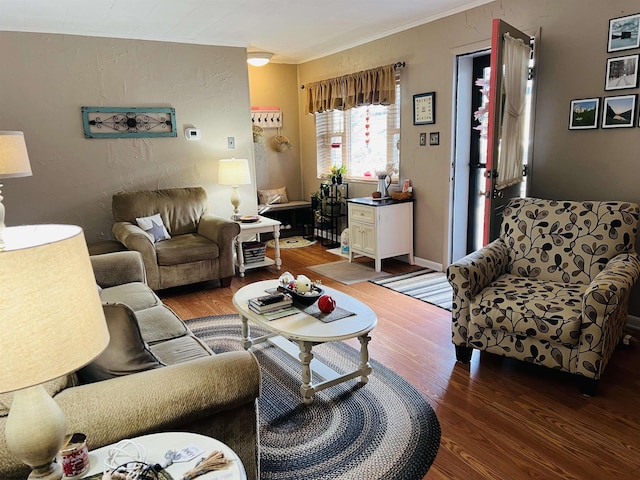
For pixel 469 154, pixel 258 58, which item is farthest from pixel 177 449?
pixel 258 58

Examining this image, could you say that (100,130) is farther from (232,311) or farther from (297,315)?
(297,315)

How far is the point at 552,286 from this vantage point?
8.80 ft

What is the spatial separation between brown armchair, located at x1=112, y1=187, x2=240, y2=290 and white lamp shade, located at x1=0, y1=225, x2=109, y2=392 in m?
3.07

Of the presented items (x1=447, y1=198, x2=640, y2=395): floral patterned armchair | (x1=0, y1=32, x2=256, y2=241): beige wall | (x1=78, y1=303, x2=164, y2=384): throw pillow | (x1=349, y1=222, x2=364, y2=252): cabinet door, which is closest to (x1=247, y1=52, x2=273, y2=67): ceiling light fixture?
(x1=0, y1=32, x2=256, y2=241): beige wall

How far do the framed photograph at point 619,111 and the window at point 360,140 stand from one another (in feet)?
6.98

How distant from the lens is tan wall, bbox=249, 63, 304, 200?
20.1ft

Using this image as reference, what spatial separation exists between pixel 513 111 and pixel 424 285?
1.68 metres

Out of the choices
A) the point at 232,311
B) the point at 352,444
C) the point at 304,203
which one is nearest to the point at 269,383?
the point at 352,444

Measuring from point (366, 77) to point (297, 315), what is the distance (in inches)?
135

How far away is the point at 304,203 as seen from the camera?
252 inches

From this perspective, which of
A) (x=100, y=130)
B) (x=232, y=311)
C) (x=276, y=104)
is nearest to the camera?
(x=232, y=311)

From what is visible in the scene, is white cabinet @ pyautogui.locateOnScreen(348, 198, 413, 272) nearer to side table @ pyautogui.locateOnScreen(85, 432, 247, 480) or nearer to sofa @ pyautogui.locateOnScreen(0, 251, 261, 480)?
sofa @ pyautogui.locateOnScreen(0, 251, 261, 480)

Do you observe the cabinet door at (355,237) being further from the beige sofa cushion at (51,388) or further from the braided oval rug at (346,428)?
the beige sofa cushion at (51,388)

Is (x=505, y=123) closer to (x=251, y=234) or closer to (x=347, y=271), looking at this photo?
(x=347, y=271)
